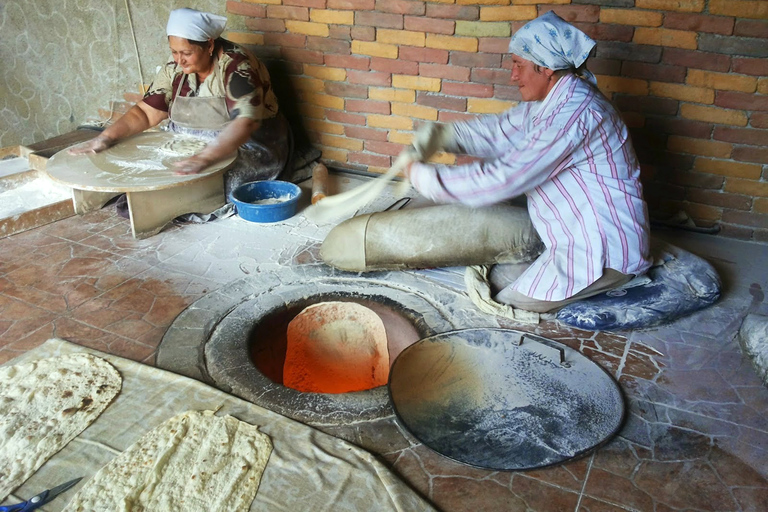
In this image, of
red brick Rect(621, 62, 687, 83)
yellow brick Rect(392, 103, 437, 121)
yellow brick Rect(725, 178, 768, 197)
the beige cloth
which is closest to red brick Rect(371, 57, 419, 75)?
yellow brick Rect(392, 103, 437, 121)

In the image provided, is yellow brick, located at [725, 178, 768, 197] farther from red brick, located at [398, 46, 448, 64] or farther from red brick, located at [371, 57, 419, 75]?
red brick, located at [371, 57, 419, 75]

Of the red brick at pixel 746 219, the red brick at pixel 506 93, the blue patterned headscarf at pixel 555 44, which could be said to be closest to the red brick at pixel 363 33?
the red brick at pixel 506 93

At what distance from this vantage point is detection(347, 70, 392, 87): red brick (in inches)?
156

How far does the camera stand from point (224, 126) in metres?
3.69

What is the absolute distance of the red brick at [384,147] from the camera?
4145 mm

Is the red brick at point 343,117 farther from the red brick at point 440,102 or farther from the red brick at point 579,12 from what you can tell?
the red brick at point 579,12

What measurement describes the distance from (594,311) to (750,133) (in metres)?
1.59

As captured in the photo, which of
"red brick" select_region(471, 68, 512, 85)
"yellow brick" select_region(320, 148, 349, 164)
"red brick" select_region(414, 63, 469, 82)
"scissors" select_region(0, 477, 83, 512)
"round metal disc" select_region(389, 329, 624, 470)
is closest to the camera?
"scissors" select_region(0, 477, 83, 512)

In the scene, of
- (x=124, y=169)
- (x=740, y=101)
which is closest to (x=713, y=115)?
(x=740, y=101)

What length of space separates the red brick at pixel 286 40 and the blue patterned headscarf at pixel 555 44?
2189 mm

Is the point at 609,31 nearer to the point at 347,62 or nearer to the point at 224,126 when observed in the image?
the point at 347,62

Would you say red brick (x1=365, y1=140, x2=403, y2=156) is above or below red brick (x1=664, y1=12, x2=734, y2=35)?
below

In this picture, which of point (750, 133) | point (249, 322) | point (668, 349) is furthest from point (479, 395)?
point (750, 133)

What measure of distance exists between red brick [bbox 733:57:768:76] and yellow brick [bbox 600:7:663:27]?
46cm
